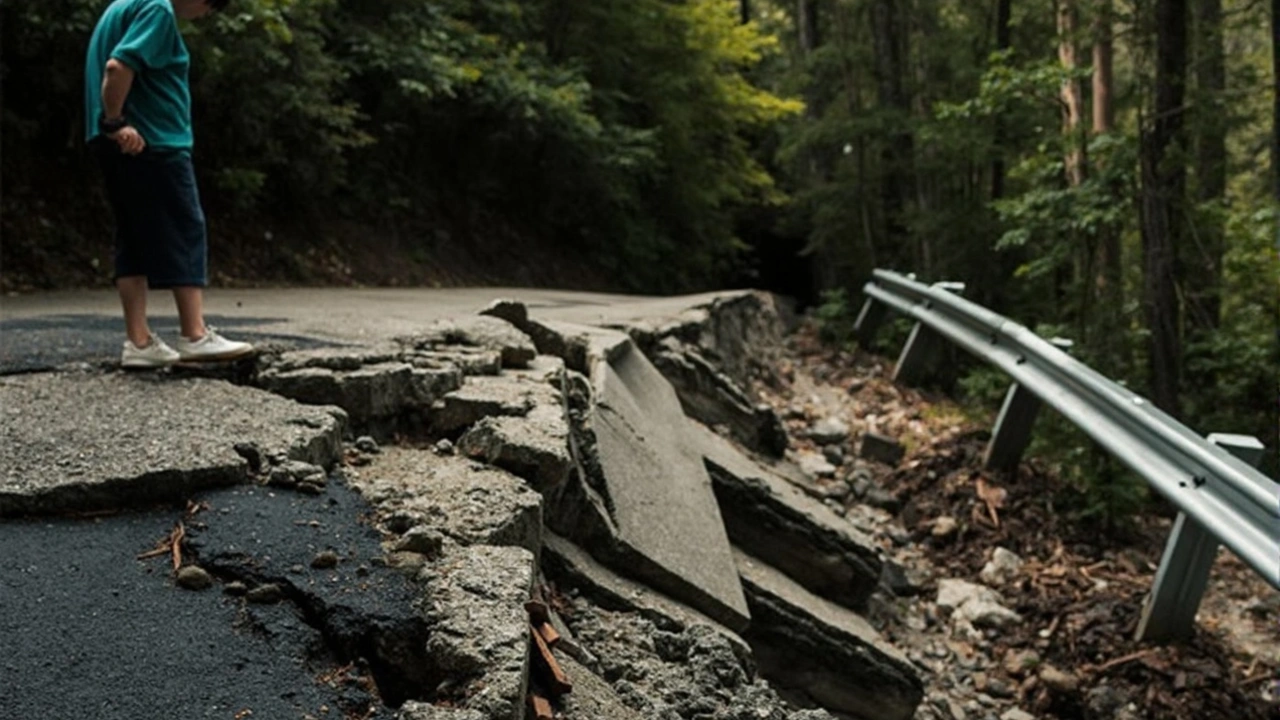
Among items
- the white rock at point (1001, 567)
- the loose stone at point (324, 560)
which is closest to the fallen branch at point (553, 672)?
the loose stone at point (324, 560)

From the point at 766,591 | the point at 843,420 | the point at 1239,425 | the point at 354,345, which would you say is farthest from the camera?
the point at 843,420

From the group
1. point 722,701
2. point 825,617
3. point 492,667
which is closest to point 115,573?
point 492,667

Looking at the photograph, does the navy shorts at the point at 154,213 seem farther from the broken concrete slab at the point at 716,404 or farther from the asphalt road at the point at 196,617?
the broken concrete slab at the point at 716,404

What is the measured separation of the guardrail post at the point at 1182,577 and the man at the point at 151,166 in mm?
4034

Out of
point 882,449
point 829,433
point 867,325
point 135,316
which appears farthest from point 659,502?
point 867,325

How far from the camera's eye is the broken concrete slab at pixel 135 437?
2969mm

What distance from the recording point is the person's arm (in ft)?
13.5

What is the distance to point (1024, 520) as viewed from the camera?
21.2 feet

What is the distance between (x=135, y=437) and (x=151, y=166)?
153 centimetres

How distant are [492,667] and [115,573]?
1057 mm

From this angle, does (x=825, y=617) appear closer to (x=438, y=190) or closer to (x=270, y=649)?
(x=270, y=649)

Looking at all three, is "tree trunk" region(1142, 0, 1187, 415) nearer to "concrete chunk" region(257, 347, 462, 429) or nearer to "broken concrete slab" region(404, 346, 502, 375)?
"broken concrete slab" region(404, 346, 502, 375)

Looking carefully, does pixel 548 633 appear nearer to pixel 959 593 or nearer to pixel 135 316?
pixel 135 316

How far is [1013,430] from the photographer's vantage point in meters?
6.92
